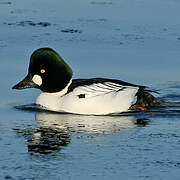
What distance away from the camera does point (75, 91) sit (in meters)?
10.4

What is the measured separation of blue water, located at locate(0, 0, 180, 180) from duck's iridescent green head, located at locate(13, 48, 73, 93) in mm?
326

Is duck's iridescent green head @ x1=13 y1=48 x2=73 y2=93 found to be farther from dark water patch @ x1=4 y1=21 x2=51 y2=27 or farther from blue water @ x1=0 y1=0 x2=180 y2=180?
dark water patch @ x1=4 y1=21 x2=51 y2=27

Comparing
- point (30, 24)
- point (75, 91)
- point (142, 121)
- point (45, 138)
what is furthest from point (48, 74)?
point (30, 24)

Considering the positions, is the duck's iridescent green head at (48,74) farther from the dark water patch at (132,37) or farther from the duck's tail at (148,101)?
the dark water patch at (132,37)

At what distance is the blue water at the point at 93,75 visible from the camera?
7211mm

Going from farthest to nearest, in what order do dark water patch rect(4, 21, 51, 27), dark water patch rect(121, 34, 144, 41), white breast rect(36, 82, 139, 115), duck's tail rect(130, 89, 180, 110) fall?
dark water patch rect(4, 21, 51, 27) < dark water patch rect(121, 34, 144, 41) < duck's tail rect(130, 89, 180, 110) < white breast rect(36, 82, 139, 115)

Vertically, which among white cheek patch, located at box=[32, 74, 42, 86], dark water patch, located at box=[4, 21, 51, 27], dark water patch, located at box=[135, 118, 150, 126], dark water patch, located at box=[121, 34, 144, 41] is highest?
dark water patch, located at box=[4, 21, 51, 27]

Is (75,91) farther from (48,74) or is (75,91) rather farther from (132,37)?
(132,37)

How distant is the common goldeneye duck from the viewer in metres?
10.4

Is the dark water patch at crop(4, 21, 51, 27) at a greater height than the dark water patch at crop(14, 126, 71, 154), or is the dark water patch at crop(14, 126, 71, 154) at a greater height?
the dark water patch at crop(4, 21, 51, 27)

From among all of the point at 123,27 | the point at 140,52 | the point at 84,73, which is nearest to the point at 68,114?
the point at 84,73

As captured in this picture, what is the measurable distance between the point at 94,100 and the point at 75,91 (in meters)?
0.31

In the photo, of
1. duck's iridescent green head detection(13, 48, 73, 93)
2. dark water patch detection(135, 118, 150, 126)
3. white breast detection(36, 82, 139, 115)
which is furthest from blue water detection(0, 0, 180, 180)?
duck's iridescent green head detection(13, 48, 73, 93)

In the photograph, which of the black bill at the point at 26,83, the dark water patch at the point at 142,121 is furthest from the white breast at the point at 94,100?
the dark water patch at the point at 142,121
